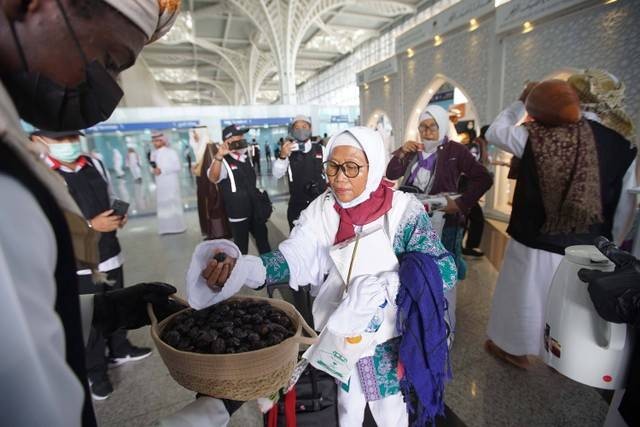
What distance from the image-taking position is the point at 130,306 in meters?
1.12

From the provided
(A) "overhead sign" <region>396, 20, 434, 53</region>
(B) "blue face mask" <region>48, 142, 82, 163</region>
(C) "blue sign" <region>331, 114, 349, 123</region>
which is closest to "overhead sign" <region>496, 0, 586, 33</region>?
(A) "overhead sign" <region>396, 20, 434, 53</region>

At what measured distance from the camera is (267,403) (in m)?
1.27

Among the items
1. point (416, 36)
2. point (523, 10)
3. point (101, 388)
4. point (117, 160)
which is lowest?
point (101, 388)

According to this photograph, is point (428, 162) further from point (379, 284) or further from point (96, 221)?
point (96, 221)

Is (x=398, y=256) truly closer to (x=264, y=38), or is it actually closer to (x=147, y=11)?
(x=147, y=11)

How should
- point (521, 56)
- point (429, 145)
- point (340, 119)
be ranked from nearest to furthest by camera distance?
point (429, 145) < point (521, 56) < point (340, 119)

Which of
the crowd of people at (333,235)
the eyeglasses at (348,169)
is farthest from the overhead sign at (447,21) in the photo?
the eyeglasses at (348,169)

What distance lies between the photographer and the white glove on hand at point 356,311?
1201 millimetres

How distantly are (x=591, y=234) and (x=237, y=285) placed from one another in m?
Result: 2.24

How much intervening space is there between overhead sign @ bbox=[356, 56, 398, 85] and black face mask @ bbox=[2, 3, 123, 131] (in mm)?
10854

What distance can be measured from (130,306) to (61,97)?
77 centimetres

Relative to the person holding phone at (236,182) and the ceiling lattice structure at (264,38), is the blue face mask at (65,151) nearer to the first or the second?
the person holding phone at (236,182)

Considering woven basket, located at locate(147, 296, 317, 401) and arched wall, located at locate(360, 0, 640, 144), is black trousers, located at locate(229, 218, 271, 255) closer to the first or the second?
woven basket, located at locate(147, 296, 317, 401)

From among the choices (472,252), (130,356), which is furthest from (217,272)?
(472,252)
